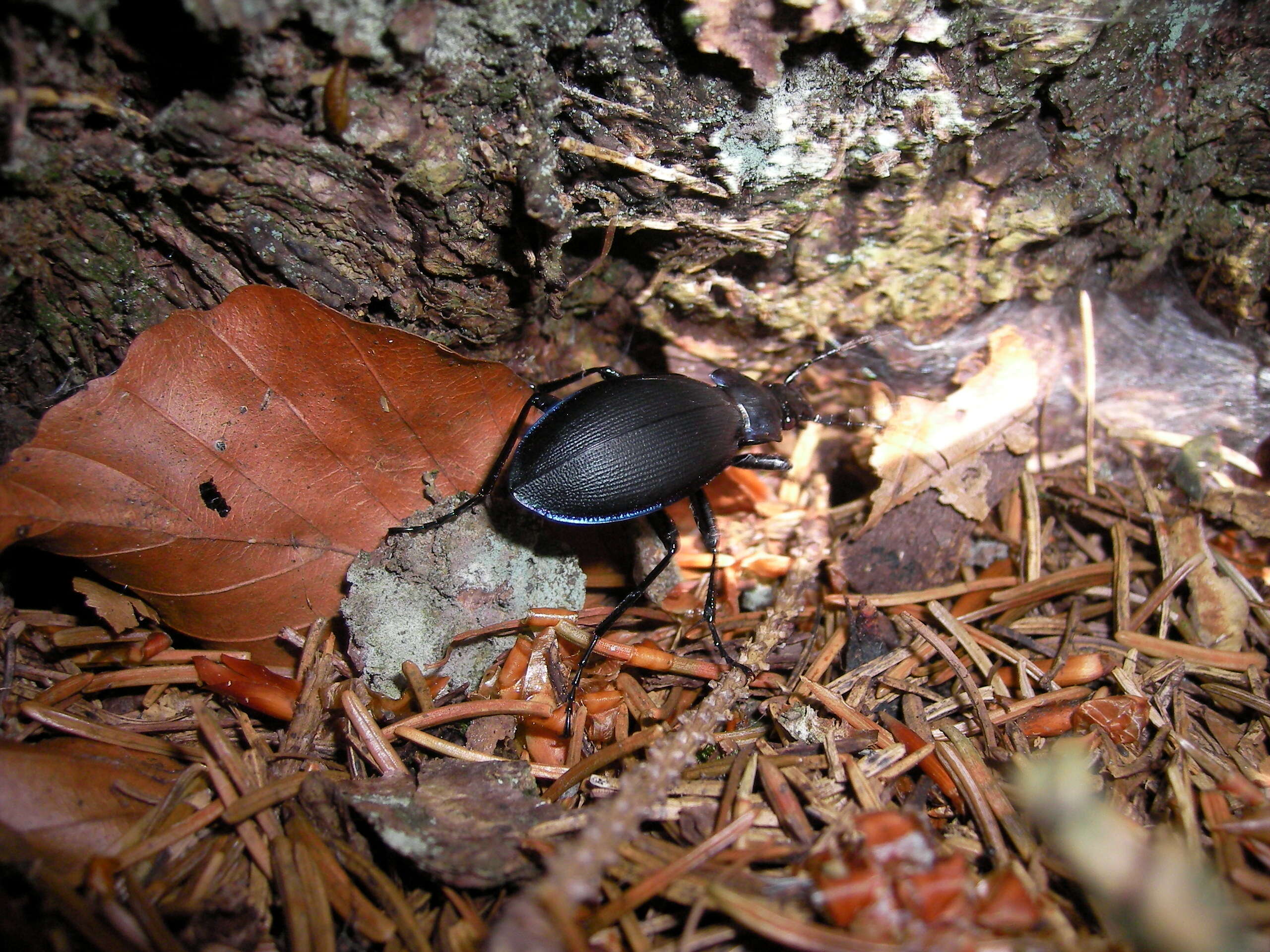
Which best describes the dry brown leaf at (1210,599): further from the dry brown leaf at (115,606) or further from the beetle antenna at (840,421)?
the dry brown leaf at (115,606)

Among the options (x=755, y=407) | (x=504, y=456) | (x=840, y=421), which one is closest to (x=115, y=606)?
(x=504, y=456)

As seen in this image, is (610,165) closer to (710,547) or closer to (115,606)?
(710,547)

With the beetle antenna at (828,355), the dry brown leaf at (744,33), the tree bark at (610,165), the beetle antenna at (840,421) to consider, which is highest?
the dry brown leaf at (744,33)

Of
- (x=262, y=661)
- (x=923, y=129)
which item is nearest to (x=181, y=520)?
(x=262, y=661)

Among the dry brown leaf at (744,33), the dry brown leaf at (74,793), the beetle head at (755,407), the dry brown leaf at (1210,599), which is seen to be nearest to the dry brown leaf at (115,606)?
the dry brown leaf at (74,793)

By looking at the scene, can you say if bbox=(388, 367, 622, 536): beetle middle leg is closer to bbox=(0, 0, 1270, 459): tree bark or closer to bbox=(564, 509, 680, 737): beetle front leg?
bbox=(0, 0, 1270, 459): tree bark

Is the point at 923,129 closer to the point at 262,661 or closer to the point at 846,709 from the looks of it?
the point at 846,709

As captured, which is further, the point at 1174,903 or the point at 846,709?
the point at 846,709
